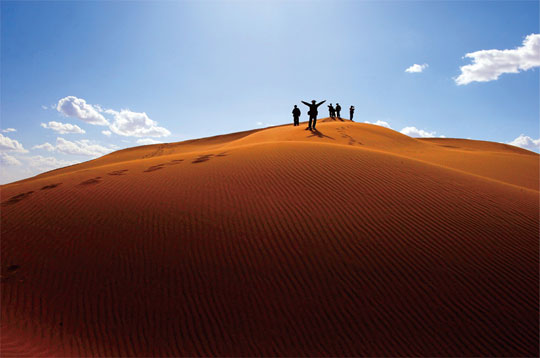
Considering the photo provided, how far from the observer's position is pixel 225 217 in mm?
7270

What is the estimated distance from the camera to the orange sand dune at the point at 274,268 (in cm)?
471

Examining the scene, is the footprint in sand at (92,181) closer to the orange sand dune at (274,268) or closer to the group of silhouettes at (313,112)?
the orange sand dune at (274,268)

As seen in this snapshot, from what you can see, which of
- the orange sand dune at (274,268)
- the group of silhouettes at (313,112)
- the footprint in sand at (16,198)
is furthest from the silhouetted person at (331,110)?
the footprint in sand at (16,198)

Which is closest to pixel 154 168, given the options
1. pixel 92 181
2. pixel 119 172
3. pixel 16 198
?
pixel 119 172

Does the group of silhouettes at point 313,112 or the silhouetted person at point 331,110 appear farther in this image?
the silhouetted person at point 331,110

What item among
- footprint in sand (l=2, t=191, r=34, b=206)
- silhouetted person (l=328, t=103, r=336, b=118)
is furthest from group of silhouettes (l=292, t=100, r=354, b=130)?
footprint in sand (l=2, t=191, r=34, b=206)

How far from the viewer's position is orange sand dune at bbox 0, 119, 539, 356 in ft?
15.5

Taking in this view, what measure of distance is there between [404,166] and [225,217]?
6.78m

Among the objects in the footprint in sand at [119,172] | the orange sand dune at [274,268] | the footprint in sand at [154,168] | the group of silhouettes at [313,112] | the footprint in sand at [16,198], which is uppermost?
the group of silhouettes at [313,112]

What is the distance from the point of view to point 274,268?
19.0 feet

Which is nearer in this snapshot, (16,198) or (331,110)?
(16,198)

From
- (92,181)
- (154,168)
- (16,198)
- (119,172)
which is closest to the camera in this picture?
(16,198)

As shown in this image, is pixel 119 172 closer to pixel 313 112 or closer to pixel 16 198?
pixel 16 198

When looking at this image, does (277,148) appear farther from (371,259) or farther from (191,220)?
(371,259)
